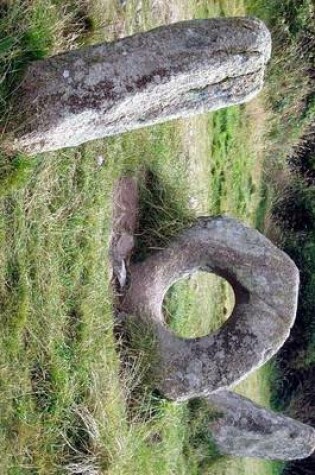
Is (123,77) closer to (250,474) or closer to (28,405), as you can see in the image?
(28,405)

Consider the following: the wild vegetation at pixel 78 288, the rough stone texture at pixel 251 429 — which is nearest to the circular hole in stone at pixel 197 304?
the wild vegetation at pixel 78 288

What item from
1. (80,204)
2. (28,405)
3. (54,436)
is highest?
(80,204)

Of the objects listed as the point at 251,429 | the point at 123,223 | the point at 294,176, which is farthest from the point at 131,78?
the point at 294,176

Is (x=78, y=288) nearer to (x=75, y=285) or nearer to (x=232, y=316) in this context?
(x=75, y=285)

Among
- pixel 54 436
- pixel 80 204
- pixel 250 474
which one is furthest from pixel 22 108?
pixel 250 474

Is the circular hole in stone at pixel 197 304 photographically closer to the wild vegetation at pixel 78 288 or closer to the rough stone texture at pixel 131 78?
the wild vegetation at pixel 78 288
